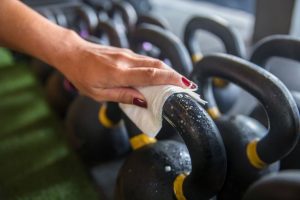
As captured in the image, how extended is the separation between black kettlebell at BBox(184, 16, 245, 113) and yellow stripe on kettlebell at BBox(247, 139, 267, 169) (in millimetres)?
229

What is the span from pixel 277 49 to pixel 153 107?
278mm

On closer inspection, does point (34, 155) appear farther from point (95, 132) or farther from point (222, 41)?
point (222, 41)

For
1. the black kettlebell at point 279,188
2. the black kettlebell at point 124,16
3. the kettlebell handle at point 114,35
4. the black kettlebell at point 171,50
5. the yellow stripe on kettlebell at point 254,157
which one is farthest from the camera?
the black kettlebell at point 124,16

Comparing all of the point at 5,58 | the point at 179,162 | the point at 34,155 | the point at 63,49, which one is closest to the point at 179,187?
the point at 179,162

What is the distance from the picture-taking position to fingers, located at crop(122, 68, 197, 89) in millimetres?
451

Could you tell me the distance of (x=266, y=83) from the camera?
46cm

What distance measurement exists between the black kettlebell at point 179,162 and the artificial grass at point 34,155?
8.6 inches

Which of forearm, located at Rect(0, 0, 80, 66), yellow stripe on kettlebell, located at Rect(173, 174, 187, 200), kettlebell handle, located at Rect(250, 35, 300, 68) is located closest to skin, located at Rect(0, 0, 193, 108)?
forearm, located at Rect(0, 0, 80, 66)

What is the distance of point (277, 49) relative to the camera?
60cm

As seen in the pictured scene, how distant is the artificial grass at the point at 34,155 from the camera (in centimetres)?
75

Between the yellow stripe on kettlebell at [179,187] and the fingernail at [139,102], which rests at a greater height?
the fingernail at [139,102]

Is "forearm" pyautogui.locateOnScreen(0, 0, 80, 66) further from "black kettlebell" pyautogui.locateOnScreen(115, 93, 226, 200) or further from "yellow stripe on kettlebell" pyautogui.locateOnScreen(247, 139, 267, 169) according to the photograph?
"yellow stripe on kettlebell" pyautogui.locateOnScreen(247, 139, 267, 169)

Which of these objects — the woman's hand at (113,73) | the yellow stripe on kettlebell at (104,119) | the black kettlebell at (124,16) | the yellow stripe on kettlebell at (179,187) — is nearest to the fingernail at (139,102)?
the woman's hand at (113,73)

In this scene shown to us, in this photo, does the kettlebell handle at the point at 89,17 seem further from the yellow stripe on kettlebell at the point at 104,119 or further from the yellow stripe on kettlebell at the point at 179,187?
the yellow stripe on kettlebell at the point at 179,187
